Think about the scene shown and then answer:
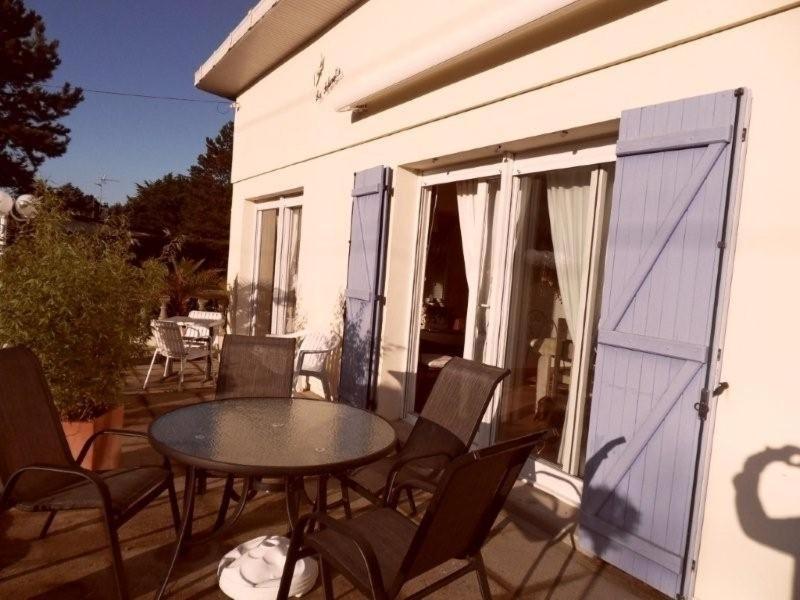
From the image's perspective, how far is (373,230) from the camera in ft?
14.5

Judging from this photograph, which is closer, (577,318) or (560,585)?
(560,585)

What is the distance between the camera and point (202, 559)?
7.89 ft

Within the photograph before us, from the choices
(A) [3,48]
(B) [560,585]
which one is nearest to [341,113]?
(B) [560,585]

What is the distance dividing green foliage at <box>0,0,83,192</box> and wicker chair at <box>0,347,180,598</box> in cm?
1594

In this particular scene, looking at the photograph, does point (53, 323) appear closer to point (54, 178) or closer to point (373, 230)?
point (54, 178)

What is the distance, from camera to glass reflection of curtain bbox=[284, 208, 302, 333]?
6.57 m

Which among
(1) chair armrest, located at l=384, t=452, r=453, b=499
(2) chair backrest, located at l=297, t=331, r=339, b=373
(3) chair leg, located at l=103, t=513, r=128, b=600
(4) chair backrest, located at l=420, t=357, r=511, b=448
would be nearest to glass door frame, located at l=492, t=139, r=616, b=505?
(4) chair backrest, located at l=420, t=357, r=511, b=448

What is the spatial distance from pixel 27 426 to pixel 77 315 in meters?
0.91

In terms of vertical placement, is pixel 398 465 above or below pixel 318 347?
below

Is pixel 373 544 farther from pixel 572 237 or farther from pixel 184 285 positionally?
pixel 184 285

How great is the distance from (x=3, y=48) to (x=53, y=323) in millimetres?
16299

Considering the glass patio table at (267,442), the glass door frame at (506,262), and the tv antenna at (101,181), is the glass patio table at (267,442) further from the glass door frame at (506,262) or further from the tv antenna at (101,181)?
the tv antenna at (101,181)

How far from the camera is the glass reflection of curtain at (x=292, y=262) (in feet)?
21.5

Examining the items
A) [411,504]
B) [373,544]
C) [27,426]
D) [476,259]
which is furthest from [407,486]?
[476,259]
